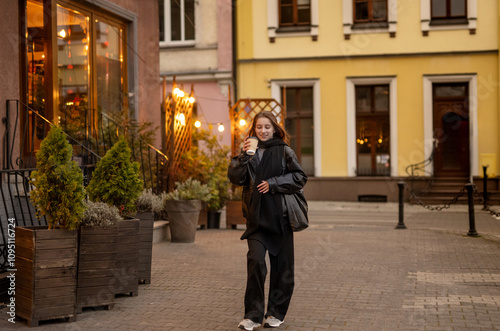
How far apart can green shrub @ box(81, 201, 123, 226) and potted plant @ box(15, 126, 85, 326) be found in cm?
25

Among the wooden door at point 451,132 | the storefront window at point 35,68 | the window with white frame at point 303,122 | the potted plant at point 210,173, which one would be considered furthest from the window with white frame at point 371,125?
the storefront window at point 35,68

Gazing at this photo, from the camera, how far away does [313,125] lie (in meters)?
22.1

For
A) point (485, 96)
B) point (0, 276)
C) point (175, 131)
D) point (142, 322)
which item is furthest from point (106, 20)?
point (485, 96)

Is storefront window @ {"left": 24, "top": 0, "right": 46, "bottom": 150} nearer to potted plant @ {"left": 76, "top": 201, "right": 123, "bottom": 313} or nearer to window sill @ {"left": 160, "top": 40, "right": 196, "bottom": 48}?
potted plant @ {"left": 76, "top": 201, "right": 123, "bottom": 313}

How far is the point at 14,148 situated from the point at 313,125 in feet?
46.1

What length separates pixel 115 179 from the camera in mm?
6645

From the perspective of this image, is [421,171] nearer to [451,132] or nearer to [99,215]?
[451,132]

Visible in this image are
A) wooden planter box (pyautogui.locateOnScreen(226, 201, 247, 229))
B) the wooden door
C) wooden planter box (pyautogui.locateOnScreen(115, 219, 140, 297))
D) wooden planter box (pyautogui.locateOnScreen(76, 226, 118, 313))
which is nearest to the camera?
wooden planter box (pyautogui.locateOnScreen(76, 226, 118, 313))

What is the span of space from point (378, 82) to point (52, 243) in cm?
1737

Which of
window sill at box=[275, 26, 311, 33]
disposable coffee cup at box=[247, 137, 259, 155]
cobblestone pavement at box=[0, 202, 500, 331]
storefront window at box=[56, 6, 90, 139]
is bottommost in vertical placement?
cobblestone pavement at box=[0, 202, 500, 331]

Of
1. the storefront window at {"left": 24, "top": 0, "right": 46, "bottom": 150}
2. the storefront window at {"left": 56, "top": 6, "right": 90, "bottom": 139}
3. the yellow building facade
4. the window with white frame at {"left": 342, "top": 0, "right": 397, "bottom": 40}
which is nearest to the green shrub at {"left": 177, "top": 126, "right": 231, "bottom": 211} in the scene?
the storefront window at {"left": 56, "top": 6, "right": 90, "bottom": 139}

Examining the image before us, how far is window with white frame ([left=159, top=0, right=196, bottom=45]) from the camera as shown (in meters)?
22.8

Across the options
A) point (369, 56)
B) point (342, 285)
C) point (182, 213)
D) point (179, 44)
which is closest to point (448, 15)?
point (369, 56)

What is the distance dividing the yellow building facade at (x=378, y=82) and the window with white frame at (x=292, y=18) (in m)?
0.03
